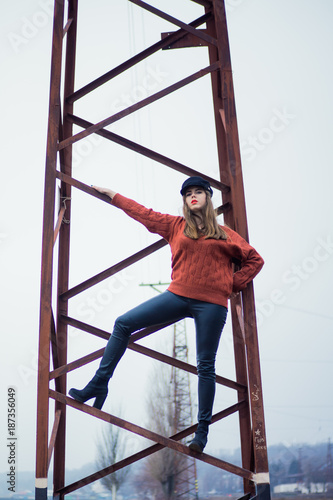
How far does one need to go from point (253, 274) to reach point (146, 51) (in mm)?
2483

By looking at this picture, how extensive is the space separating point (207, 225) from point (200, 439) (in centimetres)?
149

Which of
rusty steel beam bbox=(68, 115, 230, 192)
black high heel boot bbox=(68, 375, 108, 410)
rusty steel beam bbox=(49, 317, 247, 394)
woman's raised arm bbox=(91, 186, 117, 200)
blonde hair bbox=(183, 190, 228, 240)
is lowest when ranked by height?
black high heel boot bbox=(68, 375, 108, 410)

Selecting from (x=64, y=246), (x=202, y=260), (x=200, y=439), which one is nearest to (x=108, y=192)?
(x=202, y=260)

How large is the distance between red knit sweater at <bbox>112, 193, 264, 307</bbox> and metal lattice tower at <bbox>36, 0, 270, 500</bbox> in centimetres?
27

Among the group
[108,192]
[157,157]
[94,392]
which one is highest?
[157,157]

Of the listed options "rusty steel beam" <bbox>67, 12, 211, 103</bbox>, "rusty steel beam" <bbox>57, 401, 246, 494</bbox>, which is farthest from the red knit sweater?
"rusty steel beam" <bbox>67, 12, 211, 103</bbox>

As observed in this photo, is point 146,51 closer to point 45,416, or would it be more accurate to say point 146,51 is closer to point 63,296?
point 63,296

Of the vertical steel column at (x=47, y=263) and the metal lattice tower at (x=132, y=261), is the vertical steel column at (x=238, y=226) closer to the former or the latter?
the metal lattice tower at (x=132, y=261)

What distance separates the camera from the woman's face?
388cm

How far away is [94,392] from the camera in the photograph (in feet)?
12.3

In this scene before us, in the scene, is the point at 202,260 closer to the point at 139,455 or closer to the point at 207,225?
the point at 207,225

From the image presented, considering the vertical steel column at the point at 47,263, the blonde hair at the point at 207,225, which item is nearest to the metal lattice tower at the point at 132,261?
the vertical steel column at the point at 47,263

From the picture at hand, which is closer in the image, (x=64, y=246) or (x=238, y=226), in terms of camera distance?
(x=238, y=226)

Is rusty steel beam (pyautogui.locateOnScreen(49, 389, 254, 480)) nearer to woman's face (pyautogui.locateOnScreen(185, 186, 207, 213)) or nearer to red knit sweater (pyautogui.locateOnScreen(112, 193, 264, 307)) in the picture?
red knit sweater (pyautogui.locateOnScreen(112, 193, 264, 307))
